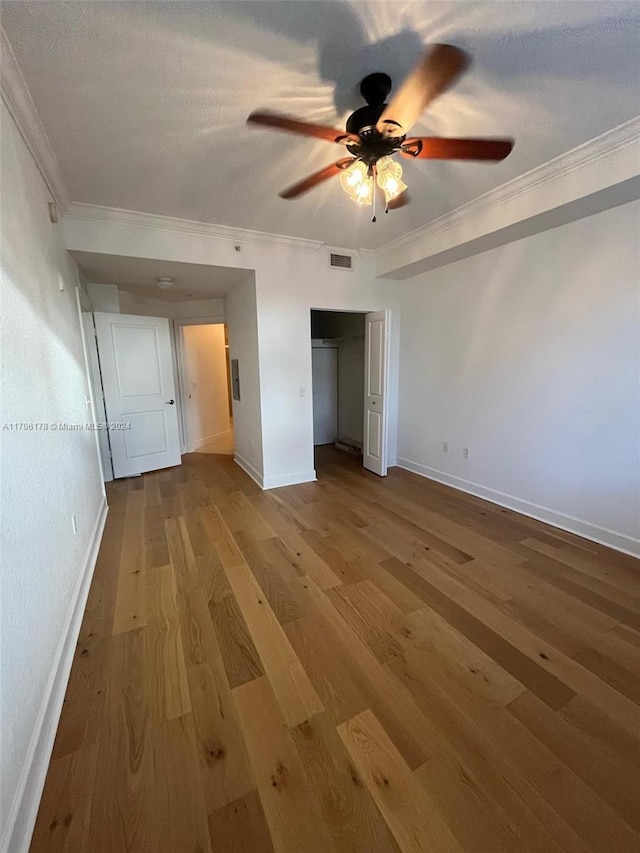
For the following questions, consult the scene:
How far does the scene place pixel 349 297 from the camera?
13.1ft

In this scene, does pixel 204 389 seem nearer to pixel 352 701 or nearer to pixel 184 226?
pixel 184 226

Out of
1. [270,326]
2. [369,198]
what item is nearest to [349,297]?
[270,326]

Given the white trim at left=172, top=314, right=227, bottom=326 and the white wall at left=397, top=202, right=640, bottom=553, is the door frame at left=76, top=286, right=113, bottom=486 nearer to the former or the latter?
the white trim at left=172, top=314, right=227, bottom=326

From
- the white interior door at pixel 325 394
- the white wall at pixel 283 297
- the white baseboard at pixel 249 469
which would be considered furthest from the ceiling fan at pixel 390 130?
the white interior door at pixel 325 394

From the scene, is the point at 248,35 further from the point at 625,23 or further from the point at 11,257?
the point at 625,23

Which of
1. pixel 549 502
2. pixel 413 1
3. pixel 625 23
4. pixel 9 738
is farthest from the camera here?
pixel 549 502

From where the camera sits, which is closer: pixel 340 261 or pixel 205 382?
pixel 340 261

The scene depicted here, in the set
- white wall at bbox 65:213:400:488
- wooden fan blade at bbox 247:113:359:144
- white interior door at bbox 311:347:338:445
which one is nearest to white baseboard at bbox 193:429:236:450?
white interior door at bbox 311:347:338:445

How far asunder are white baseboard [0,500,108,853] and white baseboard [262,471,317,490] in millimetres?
2043

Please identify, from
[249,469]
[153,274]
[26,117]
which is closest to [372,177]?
[26,117]

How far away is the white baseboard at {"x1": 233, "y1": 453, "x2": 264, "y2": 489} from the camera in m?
3.94

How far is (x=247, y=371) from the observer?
159 inches

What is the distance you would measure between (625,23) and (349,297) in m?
2.80

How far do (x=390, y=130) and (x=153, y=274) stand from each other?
2841 millimetres
